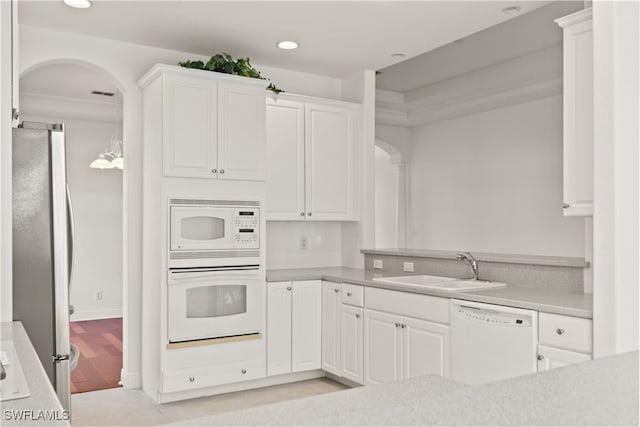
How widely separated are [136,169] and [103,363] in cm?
187

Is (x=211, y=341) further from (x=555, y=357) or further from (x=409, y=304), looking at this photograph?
(x=555, y=357)

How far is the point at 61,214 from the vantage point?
2.27 m

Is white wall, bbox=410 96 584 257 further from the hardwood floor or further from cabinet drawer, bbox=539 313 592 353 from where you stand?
the hardwood floor

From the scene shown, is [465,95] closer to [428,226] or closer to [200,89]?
[428,226]

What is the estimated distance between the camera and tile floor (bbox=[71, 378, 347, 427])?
3508 millimetres

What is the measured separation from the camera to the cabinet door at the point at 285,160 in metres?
4.47

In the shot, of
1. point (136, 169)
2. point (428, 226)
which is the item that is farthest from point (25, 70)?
point (428, 226)

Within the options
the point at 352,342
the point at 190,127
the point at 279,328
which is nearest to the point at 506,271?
the point at 352,342

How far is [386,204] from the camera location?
8.49m

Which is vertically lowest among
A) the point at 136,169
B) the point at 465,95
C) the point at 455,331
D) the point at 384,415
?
the point at 455,331

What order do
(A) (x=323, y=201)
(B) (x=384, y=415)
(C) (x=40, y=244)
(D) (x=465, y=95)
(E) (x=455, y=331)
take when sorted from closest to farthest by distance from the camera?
(B) (x=384, y=415) < (C) (x=40, y=244) < (E) (x=455, y=331) < (A) (x=323, y=201) < (D) (x=465, y=95)

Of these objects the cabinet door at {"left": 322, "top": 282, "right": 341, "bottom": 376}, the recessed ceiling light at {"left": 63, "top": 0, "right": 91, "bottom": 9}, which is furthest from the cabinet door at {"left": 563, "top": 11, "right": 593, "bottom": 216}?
the recessed ceiling light at {"left": 63, "top": 0, "right": 91, "bottom": 9}

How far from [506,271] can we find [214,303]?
199cm

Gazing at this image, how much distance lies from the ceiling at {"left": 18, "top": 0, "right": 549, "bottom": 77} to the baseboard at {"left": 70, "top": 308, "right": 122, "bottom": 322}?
13.4 feet
